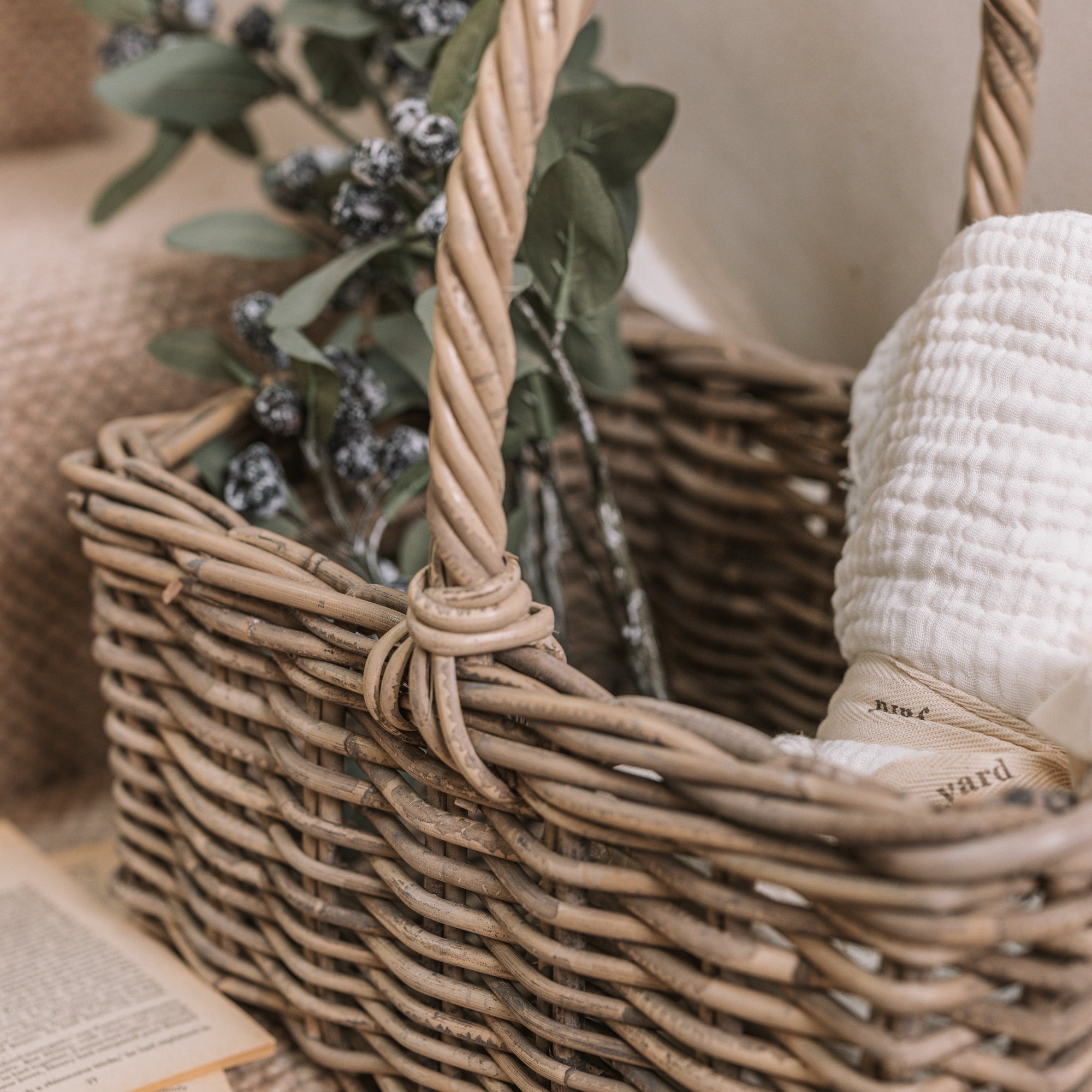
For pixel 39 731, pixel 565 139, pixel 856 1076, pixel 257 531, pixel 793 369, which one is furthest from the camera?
pixel 39 731

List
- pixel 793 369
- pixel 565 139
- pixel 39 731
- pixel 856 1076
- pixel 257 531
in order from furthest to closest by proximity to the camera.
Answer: pixel 39 731 < pixel 793 369 < pixel 565 139 < pixel 257 531 < pixel 856 1076

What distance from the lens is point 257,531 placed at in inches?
18.5

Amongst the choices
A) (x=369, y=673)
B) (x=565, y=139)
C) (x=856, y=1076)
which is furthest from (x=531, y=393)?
(x=856, y=1076)

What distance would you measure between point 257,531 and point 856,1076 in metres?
0.32

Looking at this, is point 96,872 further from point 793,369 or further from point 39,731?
point 793,369

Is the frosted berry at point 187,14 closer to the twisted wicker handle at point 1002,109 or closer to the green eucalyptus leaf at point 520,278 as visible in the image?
the green eucalyptus leaf at point 520,278

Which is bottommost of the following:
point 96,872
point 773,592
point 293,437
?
point 96,872

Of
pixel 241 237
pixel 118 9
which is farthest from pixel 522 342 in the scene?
pixel 118 9

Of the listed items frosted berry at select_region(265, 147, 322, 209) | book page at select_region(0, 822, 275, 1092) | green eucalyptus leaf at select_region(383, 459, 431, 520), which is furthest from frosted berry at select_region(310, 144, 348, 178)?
book page at select_region(0, 822, 275, 1092)

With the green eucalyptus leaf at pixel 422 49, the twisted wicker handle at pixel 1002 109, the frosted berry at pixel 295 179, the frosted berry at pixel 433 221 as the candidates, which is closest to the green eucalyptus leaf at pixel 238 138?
the frosted berry at pixel 295 179

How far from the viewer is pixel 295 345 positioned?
0.56 meters

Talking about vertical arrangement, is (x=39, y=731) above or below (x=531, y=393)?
below

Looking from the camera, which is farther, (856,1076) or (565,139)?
(565,139)

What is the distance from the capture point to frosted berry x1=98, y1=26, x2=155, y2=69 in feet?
2.51
